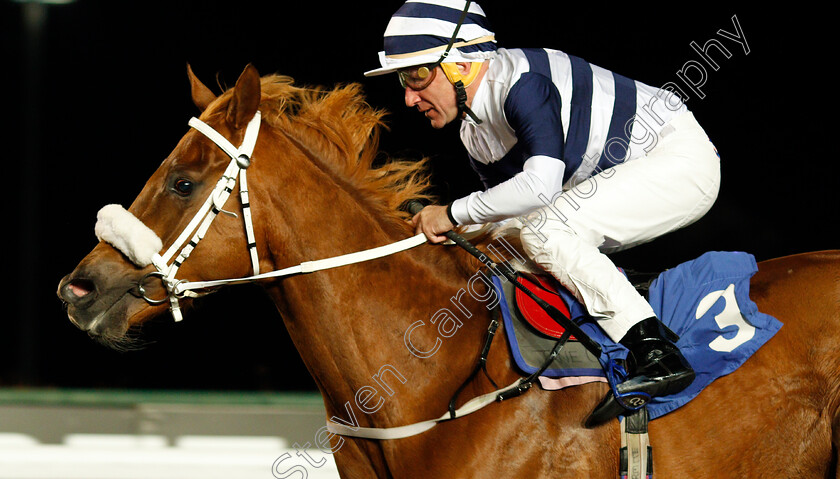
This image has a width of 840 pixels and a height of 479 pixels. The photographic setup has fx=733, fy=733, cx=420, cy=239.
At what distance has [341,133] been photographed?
7.00 ft

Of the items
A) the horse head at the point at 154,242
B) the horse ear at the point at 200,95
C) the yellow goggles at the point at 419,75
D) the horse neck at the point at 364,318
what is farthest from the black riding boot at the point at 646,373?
the horse ear at the point at 200,95

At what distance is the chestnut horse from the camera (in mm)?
1850

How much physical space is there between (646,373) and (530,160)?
0.61m

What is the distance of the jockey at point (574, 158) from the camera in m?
1.86

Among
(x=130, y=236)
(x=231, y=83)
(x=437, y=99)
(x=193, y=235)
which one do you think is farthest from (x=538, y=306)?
(x=231, y=83)

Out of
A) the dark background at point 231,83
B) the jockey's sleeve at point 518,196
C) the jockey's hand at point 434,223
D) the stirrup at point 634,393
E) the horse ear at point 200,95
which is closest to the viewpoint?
the stirrup at point 634,393

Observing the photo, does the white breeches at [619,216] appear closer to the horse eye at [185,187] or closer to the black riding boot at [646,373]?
the black riding boot at [646,373]

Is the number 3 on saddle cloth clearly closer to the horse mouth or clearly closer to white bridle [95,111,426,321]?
white bridle [95,111,426,321]

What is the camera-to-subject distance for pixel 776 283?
2057mm

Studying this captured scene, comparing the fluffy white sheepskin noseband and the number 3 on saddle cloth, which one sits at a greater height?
the fluffy white sheepskin noseband

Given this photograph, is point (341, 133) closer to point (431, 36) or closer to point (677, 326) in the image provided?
point (431, 36)

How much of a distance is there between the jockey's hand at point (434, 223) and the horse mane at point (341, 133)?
0.28 ft

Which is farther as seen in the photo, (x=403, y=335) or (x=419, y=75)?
(x=419, y=75)

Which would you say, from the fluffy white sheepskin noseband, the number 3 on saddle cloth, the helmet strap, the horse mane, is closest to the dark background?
the horse mane
